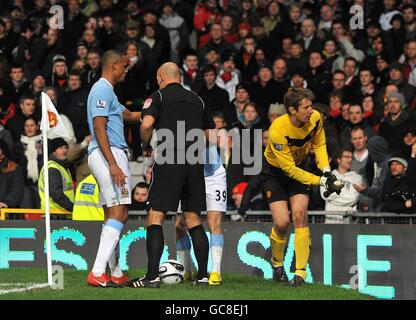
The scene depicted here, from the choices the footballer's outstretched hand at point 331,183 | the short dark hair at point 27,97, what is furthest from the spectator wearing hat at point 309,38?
the footballer's outstretched hand at point 331,183

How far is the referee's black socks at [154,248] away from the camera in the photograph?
42.0 feet

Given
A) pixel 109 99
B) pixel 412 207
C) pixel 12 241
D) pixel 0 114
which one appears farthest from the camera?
pixel 0 114

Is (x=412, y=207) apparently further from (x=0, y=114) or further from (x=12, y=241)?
(x=0, y=114)

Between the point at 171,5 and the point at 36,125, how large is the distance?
17.7ft

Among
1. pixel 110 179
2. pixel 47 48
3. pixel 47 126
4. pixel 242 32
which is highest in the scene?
pixel 242 32

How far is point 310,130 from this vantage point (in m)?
14.0

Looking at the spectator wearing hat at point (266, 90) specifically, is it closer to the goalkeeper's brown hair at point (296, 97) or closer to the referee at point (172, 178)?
the goalkeeper's brown hair at point (296, 97)

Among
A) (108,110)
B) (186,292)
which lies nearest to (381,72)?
(108,110)

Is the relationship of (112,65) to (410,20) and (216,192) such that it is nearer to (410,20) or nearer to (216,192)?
(216,192)

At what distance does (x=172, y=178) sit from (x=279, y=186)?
1.91 m

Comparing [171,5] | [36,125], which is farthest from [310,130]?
[171,5]

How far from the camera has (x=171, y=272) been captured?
44.9 ft

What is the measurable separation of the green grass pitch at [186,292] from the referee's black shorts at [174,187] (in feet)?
3.13

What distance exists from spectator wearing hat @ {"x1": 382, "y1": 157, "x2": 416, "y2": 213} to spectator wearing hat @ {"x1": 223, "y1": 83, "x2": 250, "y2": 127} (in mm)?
3720
